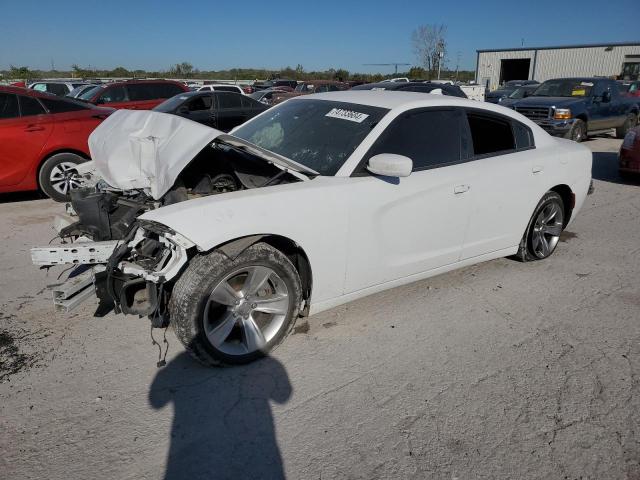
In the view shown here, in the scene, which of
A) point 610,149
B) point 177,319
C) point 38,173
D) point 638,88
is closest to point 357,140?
point 177,319

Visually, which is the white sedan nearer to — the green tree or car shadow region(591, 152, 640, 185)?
car shadow region(591, 152, 640, 185)

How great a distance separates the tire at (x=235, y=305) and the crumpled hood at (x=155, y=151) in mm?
674

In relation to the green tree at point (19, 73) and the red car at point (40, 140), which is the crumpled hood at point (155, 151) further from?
the green tree at point (19, 73)

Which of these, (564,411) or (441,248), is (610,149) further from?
(564,411)

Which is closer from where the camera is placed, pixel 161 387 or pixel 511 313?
pixel 161 387

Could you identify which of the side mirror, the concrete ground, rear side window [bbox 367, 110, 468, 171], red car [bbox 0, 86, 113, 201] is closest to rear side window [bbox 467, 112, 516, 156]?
rear side window [bbox 367, 110, 468, 171]

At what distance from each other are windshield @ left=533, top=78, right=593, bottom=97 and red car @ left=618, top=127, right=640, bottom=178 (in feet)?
15.8

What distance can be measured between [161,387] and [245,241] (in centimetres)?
100

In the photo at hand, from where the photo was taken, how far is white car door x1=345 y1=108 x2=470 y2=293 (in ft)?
10.6

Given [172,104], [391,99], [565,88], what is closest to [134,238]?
[391,99]

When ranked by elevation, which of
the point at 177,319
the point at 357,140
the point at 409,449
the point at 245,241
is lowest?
the point at 409,449

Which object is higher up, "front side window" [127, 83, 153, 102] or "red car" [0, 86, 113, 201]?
"front side window" [127, 83, 153, 102]

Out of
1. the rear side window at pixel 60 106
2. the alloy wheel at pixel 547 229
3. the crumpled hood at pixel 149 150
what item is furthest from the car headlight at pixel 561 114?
the crumpled hood at pixel 149 150

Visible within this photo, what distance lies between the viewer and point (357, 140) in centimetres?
340
